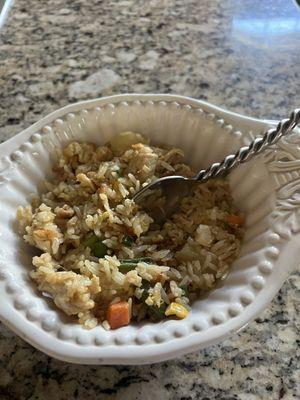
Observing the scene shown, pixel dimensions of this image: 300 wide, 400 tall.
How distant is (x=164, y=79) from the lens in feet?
4.52

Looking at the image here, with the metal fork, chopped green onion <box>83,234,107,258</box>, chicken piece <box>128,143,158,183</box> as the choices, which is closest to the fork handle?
the metal fork

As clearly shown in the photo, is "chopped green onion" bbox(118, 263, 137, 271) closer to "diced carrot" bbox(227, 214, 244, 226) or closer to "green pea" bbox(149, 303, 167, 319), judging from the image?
"green pea" bbox(149, 303, 167, 319)

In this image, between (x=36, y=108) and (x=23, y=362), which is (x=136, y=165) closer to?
(x=23, y=362)

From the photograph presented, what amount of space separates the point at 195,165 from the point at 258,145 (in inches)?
6.5

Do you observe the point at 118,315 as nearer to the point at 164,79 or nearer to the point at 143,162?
the point at 143,162

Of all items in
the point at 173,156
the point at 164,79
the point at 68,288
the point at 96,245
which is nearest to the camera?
the point at 68,288

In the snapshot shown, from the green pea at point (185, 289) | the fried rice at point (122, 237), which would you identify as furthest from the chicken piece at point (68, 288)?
the green pea at point (185, 289)

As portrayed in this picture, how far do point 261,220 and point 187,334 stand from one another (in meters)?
0.24

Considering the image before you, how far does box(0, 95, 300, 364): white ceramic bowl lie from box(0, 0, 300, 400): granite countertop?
0.12m

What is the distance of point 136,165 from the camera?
2.92ft

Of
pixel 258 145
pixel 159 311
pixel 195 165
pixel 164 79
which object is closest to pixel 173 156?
pixel 195 165

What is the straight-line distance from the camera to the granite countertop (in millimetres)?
768

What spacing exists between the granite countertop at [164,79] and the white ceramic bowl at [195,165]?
0.39 ft

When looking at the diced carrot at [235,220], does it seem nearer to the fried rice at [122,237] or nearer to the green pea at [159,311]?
the fried rice at [122,237]
